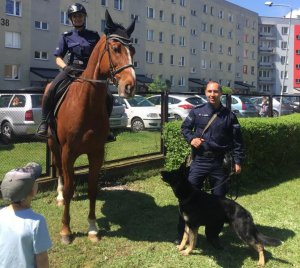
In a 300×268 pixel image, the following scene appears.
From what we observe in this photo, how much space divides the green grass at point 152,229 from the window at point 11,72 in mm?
36689

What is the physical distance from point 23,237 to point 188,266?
281 cm

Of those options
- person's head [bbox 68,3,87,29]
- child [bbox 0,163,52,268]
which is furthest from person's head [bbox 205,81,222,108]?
child [bbox 0,163,52,268]

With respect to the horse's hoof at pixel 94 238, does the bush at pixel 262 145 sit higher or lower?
higher

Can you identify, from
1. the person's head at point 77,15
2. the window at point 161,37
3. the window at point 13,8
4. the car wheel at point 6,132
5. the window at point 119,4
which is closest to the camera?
the person's head at point 77,15

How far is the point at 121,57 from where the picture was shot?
18.2ft

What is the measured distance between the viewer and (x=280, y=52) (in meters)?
97.8

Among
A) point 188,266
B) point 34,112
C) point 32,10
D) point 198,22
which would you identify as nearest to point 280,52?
point 198,22

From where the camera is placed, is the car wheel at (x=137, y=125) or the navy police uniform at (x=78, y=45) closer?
the navy police uniform at (x=78, y=45)

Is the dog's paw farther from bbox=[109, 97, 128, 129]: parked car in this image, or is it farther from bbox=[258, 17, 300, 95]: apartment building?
bbox=[258, 17, 300, 95]: apartment building

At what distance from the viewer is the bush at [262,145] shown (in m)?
9.18

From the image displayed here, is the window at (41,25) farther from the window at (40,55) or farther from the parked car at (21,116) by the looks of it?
the parked car at (21,116)

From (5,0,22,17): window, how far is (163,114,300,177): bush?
3764 cm

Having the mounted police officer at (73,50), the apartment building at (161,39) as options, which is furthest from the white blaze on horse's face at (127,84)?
the apartment building at (161,39)

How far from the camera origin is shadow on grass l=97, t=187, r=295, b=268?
5.81 metres
